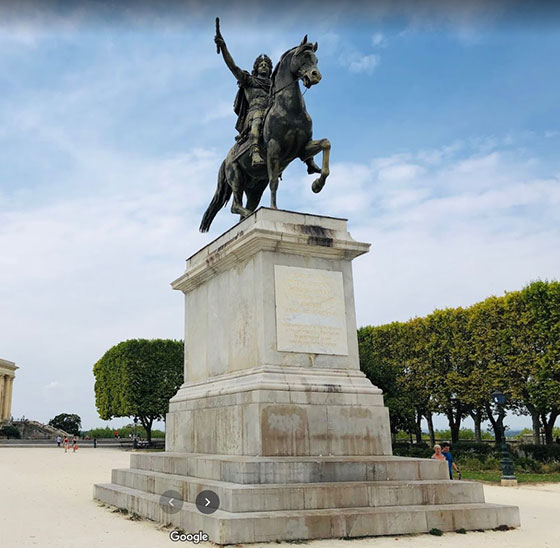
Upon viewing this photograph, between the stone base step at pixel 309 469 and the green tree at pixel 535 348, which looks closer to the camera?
the stone base step at pixel 309 469

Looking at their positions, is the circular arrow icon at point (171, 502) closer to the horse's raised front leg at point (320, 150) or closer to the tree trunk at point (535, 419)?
the horse's raised front leg at point (320, 150)

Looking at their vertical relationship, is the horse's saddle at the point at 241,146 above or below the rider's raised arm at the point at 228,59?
below

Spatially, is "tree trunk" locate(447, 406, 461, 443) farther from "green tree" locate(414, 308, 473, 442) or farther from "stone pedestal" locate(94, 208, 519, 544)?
"stone pedestal" locate(94, 208, 519, 544)

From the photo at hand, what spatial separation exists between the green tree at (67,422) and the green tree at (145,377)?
106 ft

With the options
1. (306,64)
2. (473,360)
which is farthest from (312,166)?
(473,360)

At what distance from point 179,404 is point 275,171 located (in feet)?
15.6

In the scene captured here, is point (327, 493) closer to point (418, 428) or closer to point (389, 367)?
point (389, 367)

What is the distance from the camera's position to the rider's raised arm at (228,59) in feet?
40.1

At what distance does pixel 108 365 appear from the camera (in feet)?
183

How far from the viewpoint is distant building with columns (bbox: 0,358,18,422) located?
91250mm

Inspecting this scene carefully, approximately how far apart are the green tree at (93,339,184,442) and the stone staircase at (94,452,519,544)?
4160 cm

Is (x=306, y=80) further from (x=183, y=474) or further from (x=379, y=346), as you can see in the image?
(x=379, y=346)

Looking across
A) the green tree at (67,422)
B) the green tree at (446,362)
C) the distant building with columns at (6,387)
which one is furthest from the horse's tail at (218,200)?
the distant building with columns at (6,387)

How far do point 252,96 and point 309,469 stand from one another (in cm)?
747
